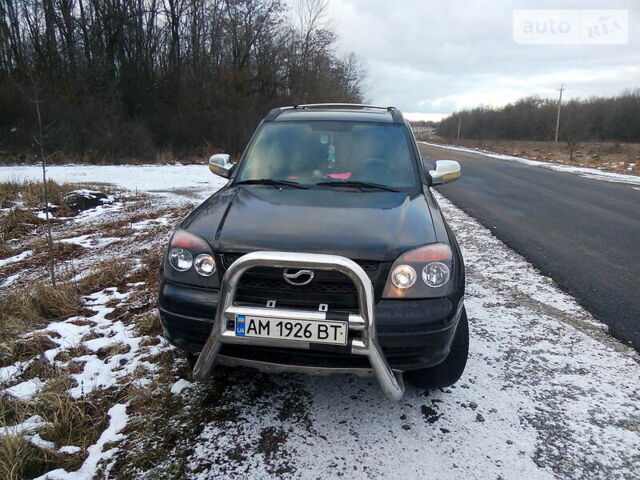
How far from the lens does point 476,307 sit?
3.85 m

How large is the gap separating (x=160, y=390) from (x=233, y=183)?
1570mm

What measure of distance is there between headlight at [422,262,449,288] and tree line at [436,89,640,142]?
52.5 m

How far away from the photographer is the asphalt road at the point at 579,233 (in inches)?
165

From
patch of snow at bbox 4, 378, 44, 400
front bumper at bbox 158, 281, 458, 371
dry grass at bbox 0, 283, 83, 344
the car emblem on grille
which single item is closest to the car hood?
the car emblem on grille

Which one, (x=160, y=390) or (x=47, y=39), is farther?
(x=47, y=39)

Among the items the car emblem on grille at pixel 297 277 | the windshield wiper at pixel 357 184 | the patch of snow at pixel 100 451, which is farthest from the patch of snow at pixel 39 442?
the windshield wiper at pixel 357 184

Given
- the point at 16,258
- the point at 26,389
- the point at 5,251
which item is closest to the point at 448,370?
the point at 26,389

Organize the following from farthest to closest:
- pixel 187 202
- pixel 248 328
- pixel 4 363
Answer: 1. pixel 187 202
2. pixel 4 363
3. pixel 248 328

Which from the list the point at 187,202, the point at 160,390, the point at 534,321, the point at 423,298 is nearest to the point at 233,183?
the point at 160,390

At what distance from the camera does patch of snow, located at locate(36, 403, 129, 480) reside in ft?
6.28

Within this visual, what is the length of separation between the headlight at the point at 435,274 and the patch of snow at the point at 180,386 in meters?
1.58

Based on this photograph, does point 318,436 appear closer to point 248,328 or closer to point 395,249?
point 248,328

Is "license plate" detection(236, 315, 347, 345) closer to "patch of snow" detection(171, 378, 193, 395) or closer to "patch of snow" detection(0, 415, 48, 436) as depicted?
"patch of snow" detection(171, 378, 193, 395)

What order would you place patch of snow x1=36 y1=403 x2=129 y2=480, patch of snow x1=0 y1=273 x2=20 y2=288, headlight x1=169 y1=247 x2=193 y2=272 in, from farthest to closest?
patch of snow x1=0 y1=273 x2=20 y2=288, headlight x1=169 y1=247 x2=193 y2=272, patch of snow x1=36 y1=403 x2=129 y2=480
